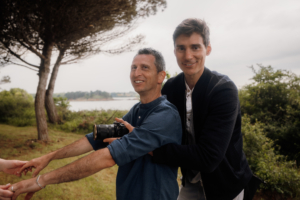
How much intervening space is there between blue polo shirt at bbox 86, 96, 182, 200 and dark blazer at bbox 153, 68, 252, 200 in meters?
0.11

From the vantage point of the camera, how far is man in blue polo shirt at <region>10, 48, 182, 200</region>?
58.9 inches

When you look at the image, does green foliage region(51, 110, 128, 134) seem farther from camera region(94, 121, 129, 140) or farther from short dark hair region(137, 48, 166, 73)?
camera region(94, 121, 129, 140)

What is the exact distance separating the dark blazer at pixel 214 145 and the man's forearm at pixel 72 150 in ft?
2.83

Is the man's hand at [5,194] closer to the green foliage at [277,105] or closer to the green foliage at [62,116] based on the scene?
the green foliage at [62,116]

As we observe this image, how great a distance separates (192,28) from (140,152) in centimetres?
142

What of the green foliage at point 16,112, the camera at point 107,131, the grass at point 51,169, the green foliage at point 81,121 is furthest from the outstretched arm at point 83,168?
the green foliage at point 16,112

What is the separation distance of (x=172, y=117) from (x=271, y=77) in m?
8.58

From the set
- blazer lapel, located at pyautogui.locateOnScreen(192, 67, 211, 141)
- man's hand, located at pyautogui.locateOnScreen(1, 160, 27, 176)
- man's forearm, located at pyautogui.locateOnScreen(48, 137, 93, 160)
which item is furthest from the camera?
man's hand, located at pyautogui.locateOnScreen(1, 160, 27, 176)

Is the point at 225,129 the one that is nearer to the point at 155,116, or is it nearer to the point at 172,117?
the point at 172,117

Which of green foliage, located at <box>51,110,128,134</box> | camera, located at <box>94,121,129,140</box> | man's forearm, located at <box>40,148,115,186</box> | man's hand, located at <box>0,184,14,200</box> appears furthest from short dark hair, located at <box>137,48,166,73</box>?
green foliage, located at <box>51,110,128,134</box>

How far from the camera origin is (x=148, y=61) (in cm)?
202

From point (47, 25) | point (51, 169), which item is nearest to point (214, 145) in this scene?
point (51, 169)

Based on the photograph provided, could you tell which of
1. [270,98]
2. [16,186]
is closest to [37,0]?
[16,186]

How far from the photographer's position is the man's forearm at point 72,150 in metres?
2.04
